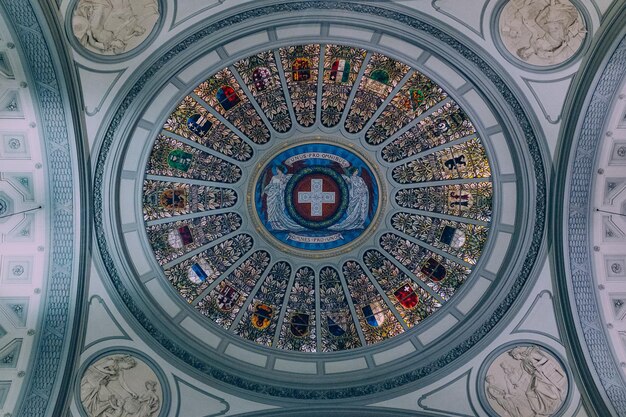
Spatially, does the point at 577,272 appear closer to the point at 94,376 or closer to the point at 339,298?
the point at 339,298

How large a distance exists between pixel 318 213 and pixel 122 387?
591 cm

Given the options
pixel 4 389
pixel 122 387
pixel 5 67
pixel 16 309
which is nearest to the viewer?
pixel 5 67

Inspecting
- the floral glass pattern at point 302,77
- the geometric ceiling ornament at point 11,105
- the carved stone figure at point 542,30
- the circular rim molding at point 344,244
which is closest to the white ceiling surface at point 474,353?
the geometric ceiling ornament at point 11,105

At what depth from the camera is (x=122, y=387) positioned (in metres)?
16.3

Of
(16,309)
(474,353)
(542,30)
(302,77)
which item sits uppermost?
(542,30)

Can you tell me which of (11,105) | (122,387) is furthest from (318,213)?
(11,105)

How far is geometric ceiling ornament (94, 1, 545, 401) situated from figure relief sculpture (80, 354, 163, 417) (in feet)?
2.85

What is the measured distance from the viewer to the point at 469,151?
16562 millimetres

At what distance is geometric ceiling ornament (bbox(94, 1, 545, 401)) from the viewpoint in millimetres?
16031

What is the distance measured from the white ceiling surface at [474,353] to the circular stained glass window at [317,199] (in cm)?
147

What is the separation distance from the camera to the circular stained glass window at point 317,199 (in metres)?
16.5

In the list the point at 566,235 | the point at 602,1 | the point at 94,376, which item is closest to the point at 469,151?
the point at 566,235

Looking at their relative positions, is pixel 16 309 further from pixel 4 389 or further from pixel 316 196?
pixel 316 196

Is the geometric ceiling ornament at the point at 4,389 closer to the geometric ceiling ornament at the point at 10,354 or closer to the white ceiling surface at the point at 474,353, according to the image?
the white ceiling surface at the point at 474,353
